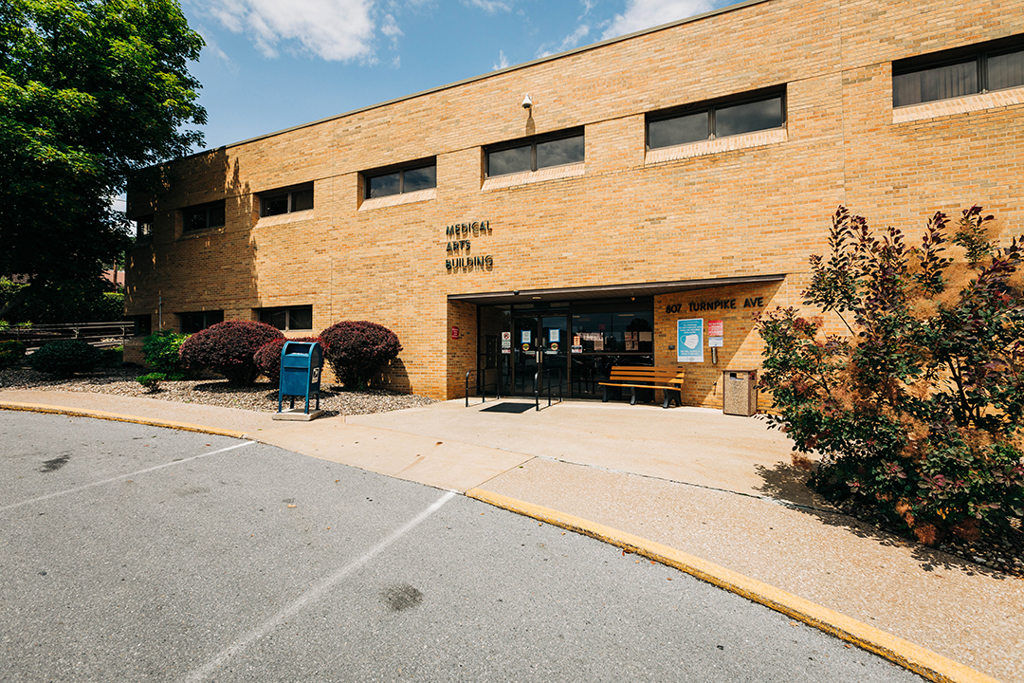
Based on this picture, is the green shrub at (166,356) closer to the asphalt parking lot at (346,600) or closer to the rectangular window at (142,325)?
the rectangular window at (142,325)

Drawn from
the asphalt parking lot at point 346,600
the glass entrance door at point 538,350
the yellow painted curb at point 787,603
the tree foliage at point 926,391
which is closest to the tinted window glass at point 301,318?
the glass entrance door at point 538,350

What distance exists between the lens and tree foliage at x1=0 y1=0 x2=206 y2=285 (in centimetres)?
1154

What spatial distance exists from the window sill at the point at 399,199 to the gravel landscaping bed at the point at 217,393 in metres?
5.63

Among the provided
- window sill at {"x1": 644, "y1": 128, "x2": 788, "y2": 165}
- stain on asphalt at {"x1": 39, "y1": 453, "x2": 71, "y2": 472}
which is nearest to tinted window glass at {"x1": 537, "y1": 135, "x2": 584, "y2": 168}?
window sill at {"x1": 644, "y1": 128, "x2": 788, "y2": 165}

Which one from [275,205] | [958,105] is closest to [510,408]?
[958,105]

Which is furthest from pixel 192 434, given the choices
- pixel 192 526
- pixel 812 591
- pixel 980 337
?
pixel 980 337

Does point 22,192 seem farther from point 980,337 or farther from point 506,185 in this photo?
point 980,337

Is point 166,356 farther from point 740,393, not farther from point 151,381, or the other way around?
point 740,393

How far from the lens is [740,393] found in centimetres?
962

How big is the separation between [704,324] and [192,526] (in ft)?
34.0

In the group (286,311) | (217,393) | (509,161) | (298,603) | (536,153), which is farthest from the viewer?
(286,311)

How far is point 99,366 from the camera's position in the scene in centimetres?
1650

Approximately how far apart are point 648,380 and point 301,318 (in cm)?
1139

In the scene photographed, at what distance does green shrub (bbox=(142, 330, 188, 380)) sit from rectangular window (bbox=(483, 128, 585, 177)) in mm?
10875
